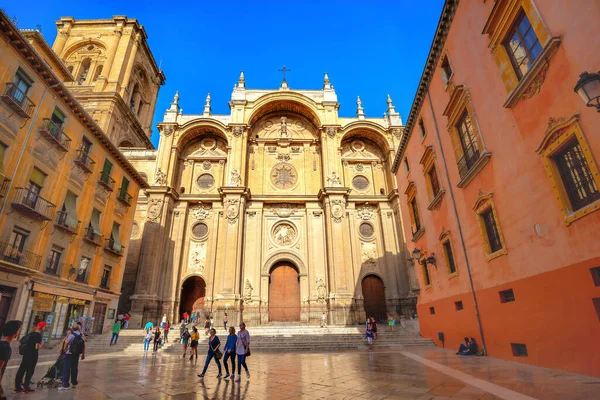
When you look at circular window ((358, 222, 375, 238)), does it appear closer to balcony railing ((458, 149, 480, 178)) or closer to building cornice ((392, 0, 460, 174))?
building cornice ((392, 0, 460, 174))

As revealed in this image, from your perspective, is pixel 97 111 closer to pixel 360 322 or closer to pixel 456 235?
pixel 360 322

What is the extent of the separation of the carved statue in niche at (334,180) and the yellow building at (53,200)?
14.7 metres

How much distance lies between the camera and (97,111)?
29094 millimetres

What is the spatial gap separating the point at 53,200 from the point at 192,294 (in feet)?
41.9

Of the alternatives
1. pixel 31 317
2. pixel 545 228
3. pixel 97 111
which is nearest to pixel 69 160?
pixel 31 317

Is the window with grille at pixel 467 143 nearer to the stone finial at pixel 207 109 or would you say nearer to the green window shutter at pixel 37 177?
the green window shutter at pixel 37 177

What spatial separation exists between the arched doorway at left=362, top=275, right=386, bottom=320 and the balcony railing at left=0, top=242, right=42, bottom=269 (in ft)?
67.7

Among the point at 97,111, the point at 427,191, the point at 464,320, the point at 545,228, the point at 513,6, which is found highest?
the point at 97,111

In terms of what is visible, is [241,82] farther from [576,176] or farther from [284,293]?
[576,176]

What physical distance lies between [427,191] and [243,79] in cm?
2383

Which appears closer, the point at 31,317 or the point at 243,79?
the point at 31,317

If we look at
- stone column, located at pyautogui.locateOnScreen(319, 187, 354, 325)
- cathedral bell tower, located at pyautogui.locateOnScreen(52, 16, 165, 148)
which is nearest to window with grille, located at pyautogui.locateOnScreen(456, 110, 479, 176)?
stone column, located at pyautogui.locateOnScreen(319, 187, 354, 325)

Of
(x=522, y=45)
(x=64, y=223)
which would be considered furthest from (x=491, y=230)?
(x=64, y=223)

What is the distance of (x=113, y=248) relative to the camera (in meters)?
18.6
